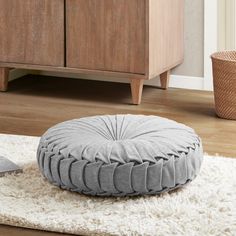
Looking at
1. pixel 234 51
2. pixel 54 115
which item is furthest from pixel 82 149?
pixel 234 51

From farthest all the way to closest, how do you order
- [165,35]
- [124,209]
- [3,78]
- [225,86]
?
1. [3,78]
2. [165,35]
3. [225,86]
4. [124,209]

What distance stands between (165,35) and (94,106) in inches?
22.8

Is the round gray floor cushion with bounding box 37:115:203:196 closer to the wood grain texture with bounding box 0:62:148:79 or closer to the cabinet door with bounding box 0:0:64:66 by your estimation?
the wood grain texture with bounding box 0:62:148:79

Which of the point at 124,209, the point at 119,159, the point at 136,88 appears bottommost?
the point at 124,209

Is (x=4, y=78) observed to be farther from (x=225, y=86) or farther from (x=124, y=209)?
(x=124, y=209)

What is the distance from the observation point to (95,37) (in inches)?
173

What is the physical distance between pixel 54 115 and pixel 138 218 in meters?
1.57

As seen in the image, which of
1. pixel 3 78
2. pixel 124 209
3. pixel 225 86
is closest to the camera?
pixel 124 209

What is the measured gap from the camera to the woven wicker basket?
157 inches

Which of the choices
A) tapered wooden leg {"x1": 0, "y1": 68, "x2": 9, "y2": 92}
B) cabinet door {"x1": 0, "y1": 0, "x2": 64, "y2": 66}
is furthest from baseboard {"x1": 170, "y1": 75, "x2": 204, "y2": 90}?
tapered wooden leg {"x1": 0, "y1": 68, "x2": 9, "y2": 92}

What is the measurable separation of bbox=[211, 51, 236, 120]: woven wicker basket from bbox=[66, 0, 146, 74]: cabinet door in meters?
0.44

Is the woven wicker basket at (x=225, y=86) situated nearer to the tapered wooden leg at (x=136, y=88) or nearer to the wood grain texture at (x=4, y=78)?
the tapered wooden leg at (x=136, y=88)

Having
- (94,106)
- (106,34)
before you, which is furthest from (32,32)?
(94,106)

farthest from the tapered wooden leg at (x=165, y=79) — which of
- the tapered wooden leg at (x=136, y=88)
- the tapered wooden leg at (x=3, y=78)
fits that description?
the tapered wooden leg at (x=3, y=78)
